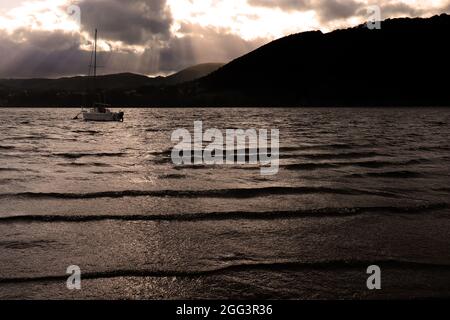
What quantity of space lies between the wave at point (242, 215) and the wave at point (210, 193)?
207 cm

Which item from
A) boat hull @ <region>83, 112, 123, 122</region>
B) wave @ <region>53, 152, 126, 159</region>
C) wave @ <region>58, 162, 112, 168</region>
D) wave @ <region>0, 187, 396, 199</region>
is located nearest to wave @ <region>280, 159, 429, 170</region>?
wave @ <region>0, 187, 396, 199</region>

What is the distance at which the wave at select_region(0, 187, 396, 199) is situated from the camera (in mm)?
12797

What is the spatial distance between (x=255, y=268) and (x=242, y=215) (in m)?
3.71

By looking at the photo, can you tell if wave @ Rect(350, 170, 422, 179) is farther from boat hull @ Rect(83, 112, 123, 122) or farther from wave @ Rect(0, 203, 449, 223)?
boat hull @ Rect(83, 112, 123, 122)

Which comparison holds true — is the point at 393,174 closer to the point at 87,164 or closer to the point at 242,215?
the point at 242,215

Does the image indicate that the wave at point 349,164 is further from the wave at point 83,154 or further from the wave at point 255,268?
the wave at point 83,154

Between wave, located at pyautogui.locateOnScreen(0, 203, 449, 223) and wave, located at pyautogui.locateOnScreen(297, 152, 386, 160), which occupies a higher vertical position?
wave, located at pyautogui.locateOnScreen(297, 152, 386, 160)

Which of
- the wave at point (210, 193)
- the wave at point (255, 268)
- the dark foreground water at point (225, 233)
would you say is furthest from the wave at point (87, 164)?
the wave at point (255, 268)

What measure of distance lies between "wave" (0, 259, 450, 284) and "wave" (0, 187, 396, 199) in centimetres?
587

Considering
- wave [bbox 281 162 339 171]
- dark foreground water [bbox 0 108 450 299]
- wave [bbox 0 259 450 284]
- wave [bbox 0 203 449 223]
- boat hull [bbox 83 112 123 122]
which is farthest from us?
boat hull [bbox 83 112 123 122]

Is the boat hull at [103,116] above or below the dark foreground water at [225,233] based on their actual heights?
above

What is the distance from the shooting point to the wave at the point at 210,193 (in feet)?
42.0

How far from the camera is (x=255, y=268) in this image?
682cm

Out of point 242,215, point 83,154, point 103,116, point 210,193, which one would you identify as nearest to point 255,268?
point 242,215
